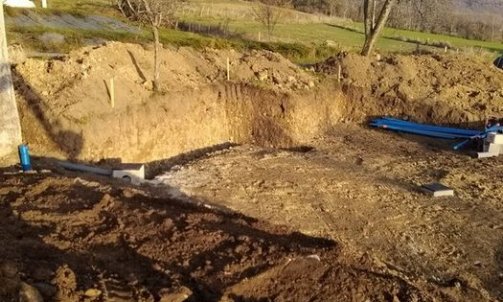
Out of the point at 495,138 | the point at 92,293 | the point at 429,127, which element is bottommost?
the point at 429,127

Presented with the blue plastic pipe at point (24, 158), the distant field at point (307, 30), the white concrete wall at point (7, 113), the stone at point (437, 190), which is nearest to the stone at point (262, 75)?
the stone at point (437, 190)

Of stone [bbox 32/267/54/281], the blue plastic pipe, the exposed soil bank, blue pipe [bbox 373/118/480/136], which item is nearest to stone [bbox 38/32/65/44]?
the exposed soil bank

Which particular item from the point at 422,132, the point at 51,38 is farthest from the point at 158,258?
the point at 51,38

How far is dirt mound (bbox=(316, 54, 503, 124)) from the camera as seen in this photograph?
19.0m

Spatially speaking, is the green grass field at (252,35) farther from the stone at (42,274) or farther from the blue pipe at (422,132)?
the stone at (42,274)

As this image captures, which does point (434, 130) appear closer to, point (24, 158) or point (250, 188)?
point (250, 188)

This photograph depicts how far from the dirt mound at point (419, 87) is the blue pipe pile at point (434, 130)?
3.42 feet

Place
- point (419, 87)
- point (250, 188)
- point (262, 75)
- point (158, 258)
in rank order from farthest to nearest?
point (419, 87)
point (262, 75)
point (250, 188)
point (158, 258)

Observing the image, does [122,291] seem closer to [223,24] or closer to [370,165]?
[370,165]

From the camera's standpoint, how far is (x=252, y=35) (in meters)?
37.6

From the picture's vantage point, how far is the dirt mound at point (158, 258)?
19.0 feet

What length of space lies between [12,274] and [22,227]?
73.7 inches

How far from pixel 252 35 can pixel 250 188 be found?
89.1 ft

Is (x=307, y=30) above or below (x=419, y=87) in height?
above
